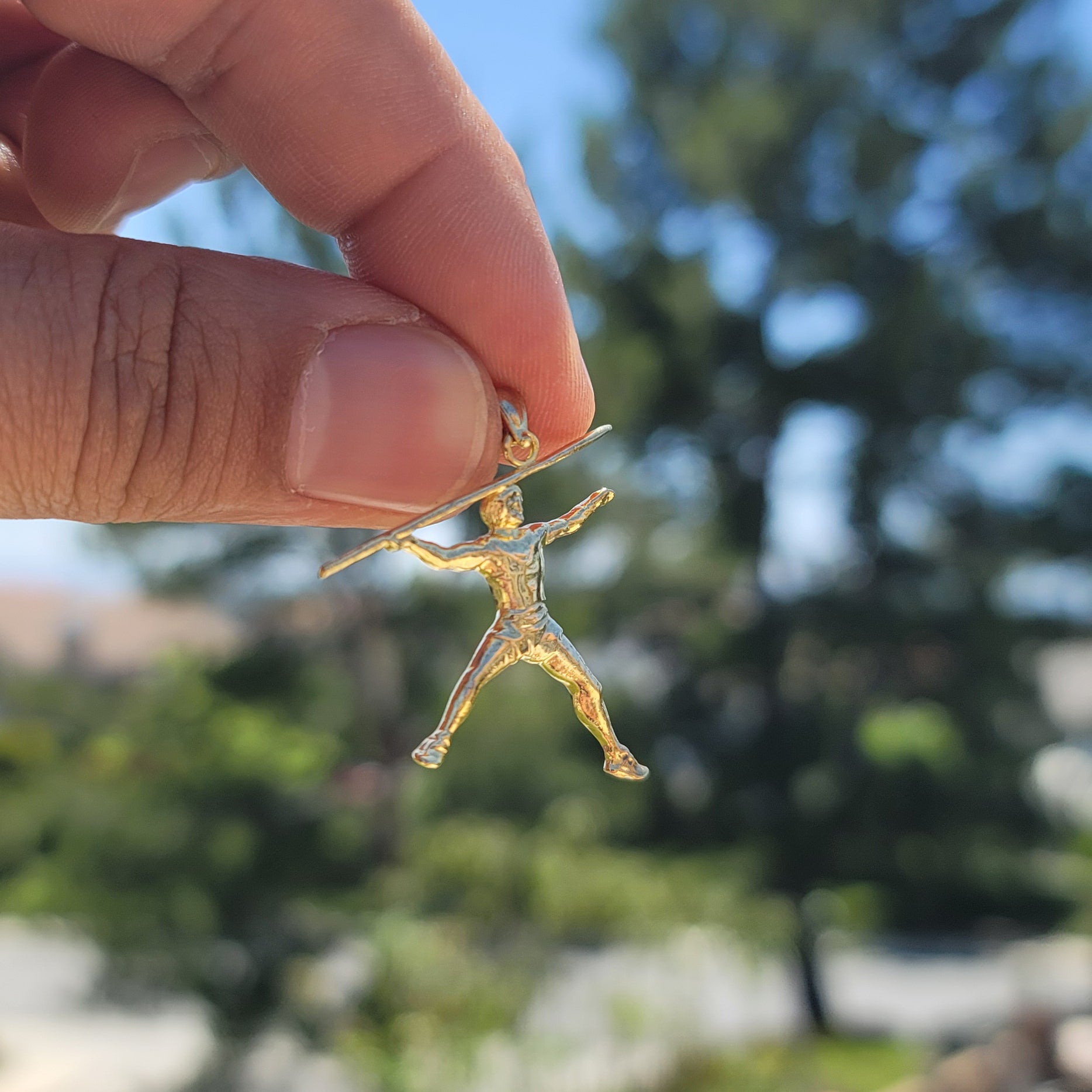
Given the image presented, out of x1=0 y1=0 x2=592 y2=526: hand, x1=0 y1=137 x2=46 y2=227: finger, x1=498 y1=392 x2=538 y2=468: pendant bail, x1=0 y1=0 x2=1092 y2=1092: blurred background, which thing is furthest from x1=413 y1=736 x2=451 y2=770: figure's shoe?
x1=0 y1=0 x2=1092 y2=1092: blurred background

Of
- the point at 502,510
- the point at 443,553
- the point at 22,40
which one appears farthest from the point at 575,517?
the point at 22,40

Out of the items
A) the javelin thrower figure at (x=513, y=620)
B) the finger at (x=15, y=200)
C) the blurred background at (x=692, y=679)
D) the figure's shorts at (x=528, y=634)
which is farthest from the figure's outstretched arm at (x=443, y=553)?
the blurred background at (x=692, y=679)

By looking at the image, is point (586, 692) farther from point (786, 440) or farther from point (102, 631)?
point (102, 631)

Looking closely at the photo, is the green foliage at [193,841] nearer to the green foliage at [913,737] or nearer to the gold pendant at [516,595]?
the green foliage at [913,737]

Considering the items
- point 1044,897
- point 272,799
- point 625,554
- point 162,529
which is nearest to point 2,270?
point 272,799

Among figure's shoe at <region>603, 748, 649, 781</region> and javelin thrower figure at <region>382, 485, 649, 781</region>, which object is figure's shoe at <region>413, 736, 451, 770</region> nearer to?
javelin thrower figure at <region>382, 485, 649, 781</region>
